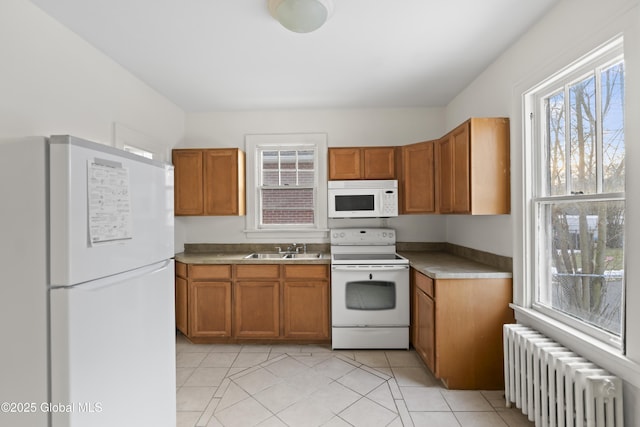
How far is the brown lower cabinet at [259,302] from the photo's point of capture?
9.81ft

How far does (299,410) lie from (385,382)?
0.73 meters

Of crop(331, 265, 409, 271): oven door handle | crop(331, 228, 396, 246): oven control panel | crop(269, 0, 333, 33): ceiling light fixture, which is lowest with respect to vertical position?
crop(331, 265, 409, 271): oven door handle

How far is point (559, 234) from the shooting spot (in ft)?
6.08

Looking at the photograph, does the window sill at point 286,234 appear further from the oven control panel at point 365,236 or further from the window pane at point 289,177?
the window pane at point 289,177

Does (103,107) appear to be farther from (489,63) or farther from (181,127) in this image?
(489,63)

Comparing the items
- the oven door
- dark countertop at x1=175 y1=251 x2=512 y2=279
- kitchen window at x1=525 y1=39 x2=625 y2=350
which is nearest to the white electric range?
the oven door

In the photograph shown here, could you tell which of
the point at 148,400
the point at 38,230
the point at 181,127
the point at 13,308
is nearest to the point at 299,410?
the point at 148,400

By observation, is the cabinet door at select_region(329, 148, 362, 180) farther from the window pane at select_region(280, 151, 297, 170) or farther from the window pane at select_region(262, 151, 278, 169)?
the window pane at select_region(262, 151, 278, 169)

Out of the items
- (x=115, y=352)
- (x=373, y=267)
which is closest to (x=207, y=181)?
(x=373, y=267)

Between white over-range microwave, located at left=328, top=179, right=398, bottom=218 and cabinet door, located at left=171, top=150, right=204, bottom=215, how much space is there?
1.42m

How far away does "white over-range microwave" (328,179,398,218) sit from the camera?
3211 mm

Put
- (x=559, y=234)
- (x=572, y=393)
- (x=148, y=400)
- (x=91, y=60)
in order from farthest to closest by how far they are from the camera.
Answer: (x=91, y=60)
(x=559, y=234)
(x=572, y=393)
(x=148, y=400)

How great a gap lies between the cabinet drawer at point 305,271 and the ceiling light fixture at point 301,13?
6.65ft

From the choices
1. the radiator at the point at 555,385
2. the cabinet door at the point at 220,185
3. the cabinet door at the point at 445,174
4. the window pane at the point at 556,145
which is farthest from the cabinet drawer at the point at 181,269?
the window pane at the point at 556,145
